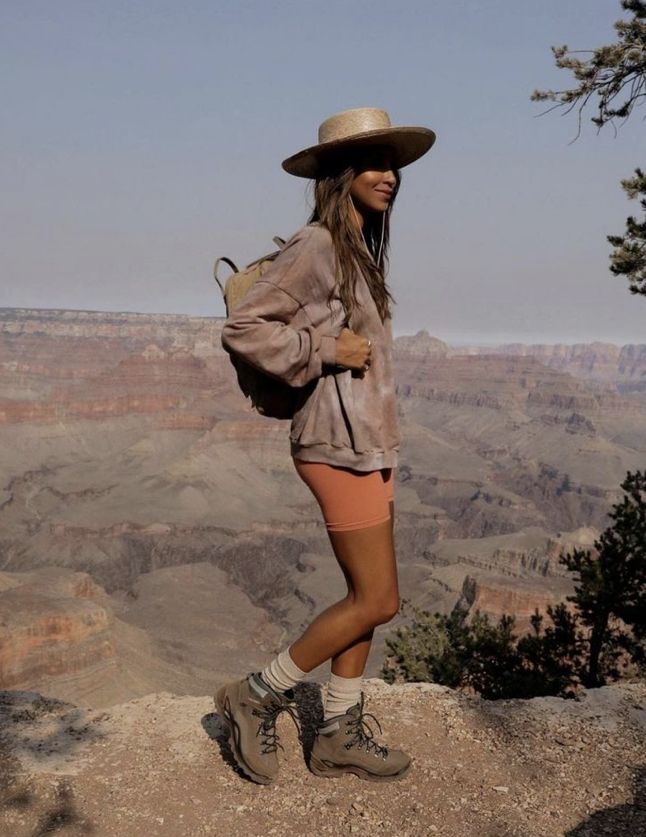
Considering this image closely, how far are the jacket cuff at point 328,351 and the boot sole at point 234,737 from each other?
1718mm

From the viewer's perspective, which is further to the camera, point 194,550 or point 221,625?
point 194,550

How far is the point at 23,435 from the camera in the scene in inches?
4537

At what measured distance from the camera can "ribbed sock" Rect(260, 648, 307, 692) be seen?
3.17m

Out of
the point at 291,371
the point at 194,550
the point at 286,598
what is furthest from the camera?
the point at 194,550

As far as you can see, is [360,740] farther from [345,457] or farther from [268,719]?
[345,457]

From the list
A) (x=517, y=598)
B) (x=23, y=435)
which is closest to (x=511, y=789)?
(x=517, y=598)

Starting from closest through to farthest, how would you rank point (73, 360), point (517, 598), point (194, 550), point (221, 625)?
point (517, 598), point (221, 625), point (194, 550), point (73, 360)

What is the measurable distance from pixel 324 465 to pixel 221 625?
51.7m

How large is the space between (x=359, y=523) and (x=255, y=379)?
75cm

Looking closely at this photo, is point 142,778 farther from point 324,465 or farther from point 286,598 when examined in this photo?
point 286,598

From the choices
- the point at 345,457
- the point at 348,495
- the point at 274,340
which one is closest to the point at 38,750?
the point at 348,495

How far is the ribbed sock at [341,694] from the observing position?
3.29 metres

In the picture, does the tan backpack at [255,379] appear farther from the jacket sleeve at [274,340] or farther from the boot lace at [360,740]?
the boot lace at [360,740]

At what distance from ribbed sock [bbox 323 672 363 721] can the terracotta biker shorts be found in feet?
2.72
